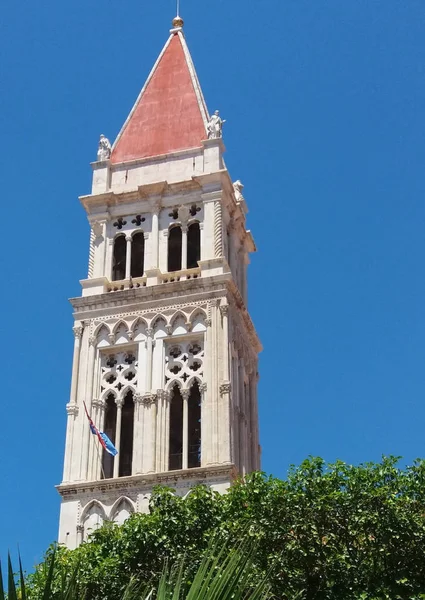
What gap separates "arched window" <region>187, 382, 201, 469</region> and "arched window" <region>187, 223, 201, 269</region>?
689cm

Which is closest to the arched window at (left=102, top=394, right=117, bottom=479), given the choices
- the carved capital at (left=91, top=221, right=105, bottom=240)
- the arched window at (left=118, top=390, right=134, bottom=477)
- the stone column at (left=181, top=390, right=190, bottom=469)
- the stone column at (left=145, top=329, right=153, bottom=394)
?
the arched window at (left=118, top=390, right=134, bottom=477)

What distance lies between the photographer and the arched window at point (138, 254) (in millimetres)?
44156

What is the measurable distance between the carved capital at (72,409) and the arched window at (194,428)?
183 inches

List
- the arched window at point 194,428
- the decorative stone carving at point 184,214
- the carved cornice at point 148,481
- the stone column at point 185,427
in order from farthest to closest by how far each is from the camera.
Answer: the decorative stone carving at point 184,214 < the arched window at point 194,428 < the stone column at point 185,427 < the carved cornice at point 148,481

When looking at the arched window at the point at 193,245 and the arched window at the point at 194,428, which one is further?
the arched window at the point at 193,245

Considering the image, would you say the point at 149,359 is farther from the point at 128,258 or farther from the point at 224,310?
the point at 128,258

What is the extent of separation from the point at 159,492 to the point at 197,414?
450 inches

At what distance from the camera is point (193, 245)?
44.5m

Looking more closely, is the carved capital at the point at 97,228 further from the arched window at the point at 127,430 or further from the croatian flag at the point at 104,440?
the croatian flag at the point at 104,440

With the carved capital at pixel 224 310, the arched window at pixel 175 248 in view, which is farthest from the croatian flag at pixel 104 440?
the arched window at pixel 175 248

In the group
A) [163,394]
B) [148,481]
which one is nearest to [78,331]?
[163,394]

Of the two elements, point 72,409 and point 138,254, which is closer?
point 72,409

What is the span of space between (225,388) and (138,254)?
9255mm

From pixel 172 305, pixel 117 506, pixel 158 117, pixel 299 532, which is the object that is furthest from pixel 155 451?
pixel 158 117
